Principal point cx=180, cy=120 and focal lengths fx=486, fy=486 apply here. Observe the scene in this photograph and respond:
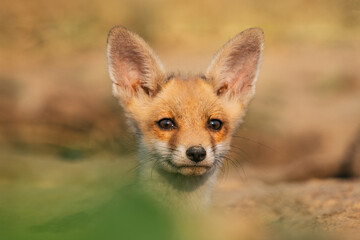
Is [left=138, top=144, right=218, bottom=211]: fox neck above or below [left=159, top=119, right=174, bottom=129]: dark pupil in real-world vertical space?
below

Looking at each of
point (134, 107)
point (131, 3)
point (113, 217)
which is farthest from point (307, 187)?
point (131, 3)

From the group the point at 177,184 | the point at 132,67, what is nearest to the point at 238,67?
the point at 132,67

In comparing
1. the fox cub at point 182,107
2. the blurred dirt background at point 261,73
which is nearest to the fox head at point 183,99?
the fox cub at point 182,107

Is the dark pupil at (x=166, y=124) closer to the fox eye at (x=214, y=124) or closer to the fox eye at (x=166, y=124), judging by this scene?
→ the fox eye at (x=166, y=124)

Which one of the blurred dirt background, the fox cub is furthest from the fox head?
the blurred dirt background

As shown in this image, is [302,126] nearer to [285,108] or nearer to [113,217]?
[285,108]

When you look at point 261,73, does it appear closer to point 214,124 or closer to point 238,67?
point 238,67

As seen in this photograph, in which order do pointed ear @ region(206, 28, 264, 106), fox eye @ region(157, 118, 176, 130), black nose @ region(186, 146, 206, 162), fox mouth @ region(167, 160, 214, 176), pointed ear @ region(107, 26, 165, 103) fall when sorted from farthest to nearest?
pointed ear @ region(206, 28, 264, 106) → pointed ear @ region(107, 26, 165, 103) → fox eye @ region(157, 118, 176, 130) → fox mouth @ region(167, 160, 214, 176) → black nose @ region(186, 146, 206, 162)

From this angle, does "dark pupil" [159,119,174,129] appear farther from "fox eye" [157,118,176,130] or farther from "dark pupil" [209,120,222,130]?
"dark pupil" [209,120,222,130]

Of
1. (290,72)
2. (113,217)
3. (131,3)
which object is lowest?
(113,217)
